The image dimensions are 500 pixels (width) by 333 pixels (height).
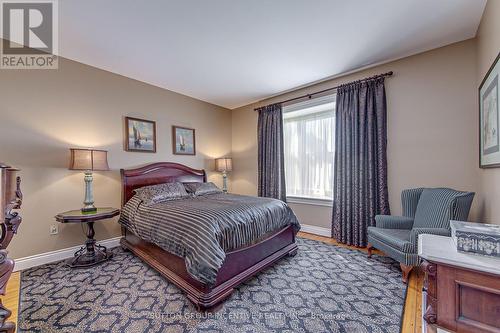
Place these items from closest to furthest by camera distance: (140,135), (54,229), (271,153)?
(54,229) < (140,135) < (271,153)

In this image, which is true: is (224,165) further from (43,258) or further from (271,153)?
(43,258)

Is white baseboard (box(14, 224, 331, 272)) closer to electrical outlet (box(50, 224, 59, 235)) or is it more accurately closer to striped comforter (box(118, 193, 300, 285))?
electrical outlet (box(50, 224, 59, 235))

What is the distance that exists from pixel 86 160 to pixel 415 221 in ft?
13.5

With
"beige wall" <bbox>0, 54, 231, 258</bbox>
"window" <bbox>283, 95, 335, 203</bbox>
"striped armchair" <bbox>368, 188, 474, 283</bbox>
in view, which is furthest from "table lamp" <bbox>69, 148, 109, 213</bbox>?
"striped armchair" <bbox>368, 188, 474, 283</bbox>

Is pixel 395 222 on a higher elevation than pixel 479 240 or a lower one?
lower

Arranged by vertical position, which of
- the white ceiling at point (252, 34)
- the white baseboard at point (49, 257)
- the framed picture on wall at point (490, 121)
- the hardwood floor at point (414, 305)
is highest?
the white ceiling at point (252, 34)

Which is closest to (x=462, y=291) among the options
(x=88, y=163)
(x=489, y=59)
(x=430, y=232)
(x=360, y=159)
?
(x=430, y=232)

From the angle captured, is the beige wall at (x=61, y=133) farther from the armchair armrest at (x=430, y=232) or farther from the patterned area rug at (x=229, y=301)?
the armchair armrest at (x=430, y=232)

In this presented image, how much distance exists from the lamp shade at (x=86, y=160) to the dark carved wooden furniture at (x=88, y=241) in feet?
1.89

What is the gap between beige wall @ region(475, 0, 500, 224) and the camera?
173 cm

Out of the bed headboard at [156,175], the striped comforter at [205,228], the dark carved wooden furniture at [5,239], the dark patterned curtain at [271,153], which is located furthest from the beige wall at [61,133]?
the dark patterned curtain at [271,153]

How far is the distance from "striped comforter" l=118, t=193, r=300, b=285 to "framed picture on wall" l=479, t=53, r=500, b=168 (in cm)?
205

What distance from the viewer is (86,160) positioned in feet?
8.93

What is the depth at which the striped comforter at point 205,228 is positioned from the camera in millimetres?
1806
